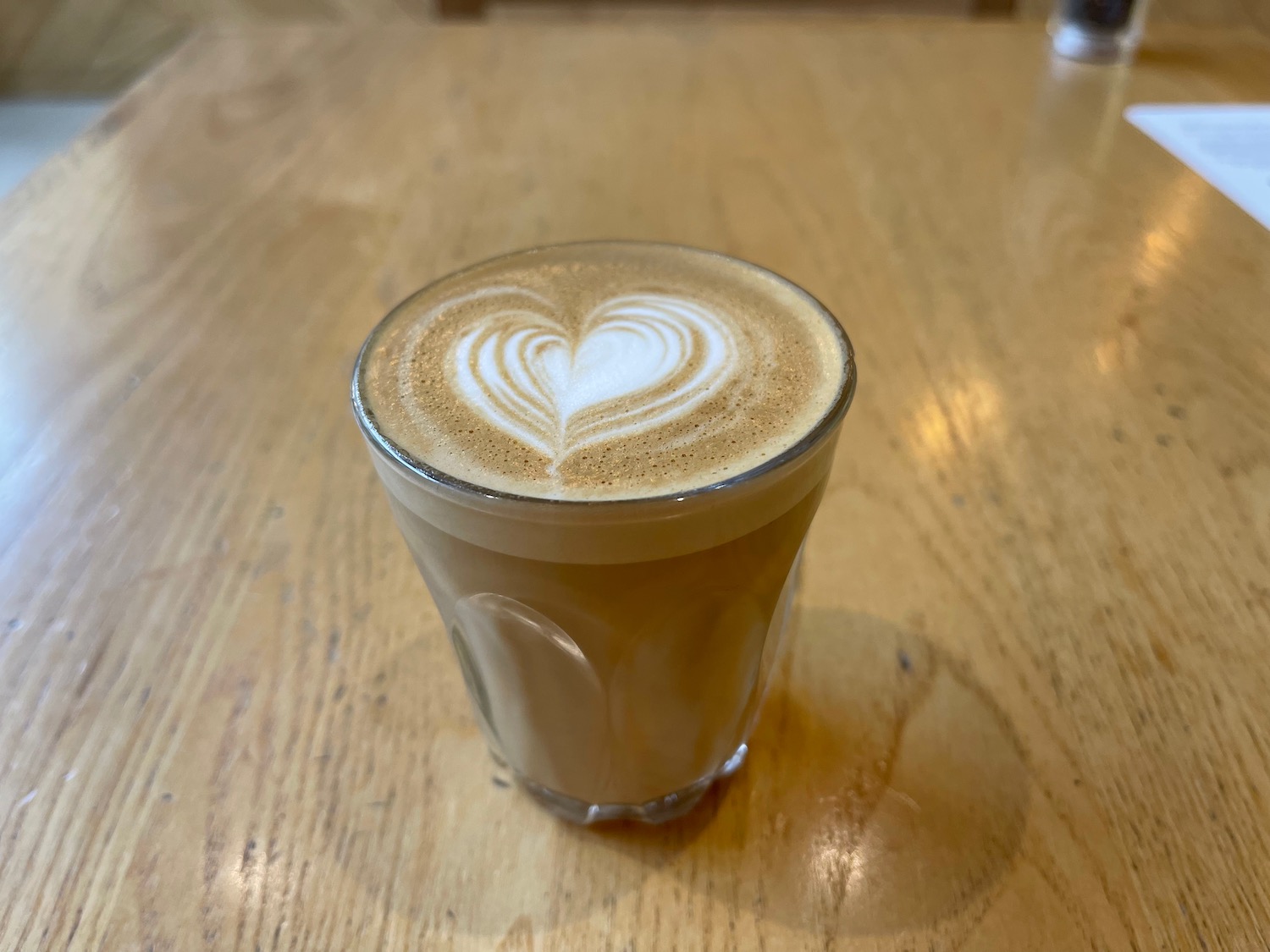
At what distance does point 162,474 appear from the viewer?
0.63 metres

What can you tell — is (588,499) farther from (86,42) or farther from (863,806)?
(86,42)

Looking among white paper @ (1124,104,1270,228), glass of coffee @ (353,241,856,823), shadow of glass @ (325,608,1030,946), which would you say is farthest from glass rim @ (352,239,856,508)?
white paper @ (1124,104,1270,228)

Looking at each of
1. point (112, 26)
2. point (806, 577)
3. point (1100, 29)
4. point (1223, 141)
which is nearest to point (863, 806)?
point (806, 577)

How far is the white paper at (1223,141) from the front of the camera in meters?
0.92

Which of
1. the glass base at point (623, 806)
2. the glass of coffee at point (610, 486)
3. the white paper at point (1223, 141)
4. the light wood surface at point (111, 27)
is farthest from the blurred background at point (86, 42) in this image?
the glass base at point (623, 806)

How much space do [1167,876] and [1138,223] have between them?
0.68m

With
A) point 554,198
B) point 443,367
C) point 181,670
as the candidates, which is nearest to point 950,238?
point 554,198

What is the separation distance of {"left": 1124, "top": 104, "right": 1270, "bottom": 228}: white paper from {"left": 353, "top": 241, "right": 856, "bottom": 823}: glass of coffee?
0.72 m

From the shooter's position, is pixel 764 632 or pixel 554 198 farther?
pixel 554 198

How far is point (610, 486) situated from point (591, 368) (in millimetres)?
88

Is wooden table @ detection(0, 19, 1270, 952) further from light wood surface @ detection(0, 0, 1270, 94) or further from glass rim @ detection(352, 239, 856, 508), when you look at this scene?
light wood surface @ detection(0, 0, 1270, 94)

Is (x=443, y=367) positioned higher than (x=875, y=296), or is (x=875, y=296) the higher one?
(x=443, y=367)

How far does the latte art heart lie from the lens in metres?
0.37

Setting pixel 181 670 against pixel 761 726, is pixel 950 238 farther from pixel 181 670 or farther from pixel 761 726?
pixel 181 670
